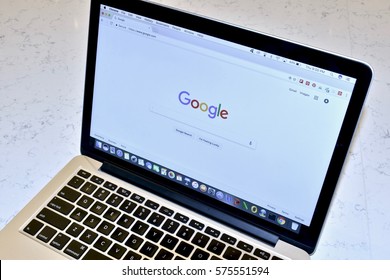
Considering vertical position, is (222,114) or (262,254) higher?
(222,114)

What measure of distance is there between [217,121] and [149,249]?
18 cm

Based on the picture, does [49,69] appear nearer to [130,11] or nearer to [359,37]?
[130,11]

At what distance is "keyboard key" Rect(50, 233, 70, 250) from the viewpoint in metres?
0.70

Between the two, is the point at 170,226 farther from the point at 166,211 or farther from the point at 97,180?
the point at 97,180

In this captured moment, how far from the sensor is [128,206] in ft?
2.44

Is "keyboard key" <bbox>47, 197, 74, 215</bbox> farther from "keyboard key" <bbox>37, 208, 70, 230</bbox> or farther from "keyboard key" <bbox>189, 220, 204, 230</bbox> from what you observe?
"keyboard key" <bbox>189, 220, 204, 230</bbox>

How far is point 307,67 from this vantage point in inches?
24.5

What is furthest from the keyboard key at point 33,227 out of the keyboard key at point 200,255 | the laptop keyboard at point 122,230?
the keyboard key at point 200,255

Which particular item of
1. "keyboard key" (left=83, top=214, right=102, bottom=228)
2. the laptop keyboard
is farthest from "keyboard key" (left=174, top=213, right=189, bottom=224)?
"keyboard key" (left=83, top=214, right=102, bottom=228)

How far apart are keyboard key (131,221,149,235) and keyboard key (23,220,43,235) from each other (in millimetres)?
123

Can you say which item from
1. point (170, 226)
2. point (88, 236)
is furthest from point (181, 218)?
point (88, 236)

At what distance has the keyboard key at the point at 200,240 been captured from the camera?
704 mm

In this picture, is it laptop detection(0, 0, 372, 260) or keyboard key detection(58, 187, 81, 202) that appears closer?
laptop detection(0, 0, 372, 260)

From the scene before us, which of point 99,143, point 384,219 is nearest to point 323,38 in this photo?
point 384,219
